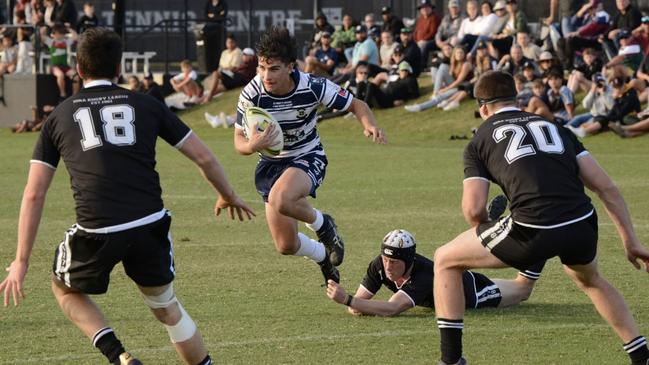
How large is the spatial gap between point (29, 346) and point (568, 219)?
3.37 m

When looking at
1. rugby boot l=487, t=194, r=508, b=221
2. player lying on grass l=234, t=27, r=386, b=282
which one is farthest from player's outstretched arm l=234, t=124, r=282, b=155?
rugby boot l=487, t=194, r=508, b=221

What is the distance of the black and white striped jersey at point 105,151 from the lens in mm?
6180

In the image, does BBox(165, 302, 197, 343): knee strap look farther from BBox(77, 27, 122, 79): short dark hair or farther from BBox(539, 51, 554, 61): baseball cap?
BBox(539, 51, 554, 61): baseball cap

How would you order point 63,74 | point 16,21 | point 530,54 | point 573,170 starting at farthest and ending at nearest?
1. point 16,21
2. point 63,74
3. point 530,54
4. point 573,170

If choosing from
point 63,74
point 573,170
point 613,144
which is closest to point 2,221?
point 573,170

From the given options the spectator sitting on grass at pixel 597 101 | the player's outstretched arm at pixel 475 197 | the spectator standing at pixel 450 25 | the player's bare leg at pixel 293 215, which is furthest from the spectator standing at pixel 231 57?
the player's outstretched arm at pixel 475 197

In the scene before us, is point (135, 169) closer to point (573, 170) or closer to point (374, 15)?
point (573, 170)

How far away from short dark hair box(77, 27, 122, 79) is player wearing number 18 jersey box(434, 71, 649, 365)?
1.95 metres

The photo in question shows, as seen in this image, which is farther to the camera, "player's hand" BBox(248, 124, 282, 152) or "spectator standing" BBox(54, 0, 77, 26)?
"spectator standing" BBox(54, 0, 77, 26)

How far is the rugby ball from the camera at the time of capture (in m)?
9.21

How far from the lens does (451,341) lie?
22.2ft

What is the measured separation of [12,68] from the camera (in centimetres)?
3222

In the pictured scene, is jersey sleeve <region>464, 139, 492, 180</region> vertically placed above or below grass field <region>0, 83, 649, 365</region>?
above

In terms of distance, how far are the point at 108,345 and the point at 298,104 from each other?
380cm
